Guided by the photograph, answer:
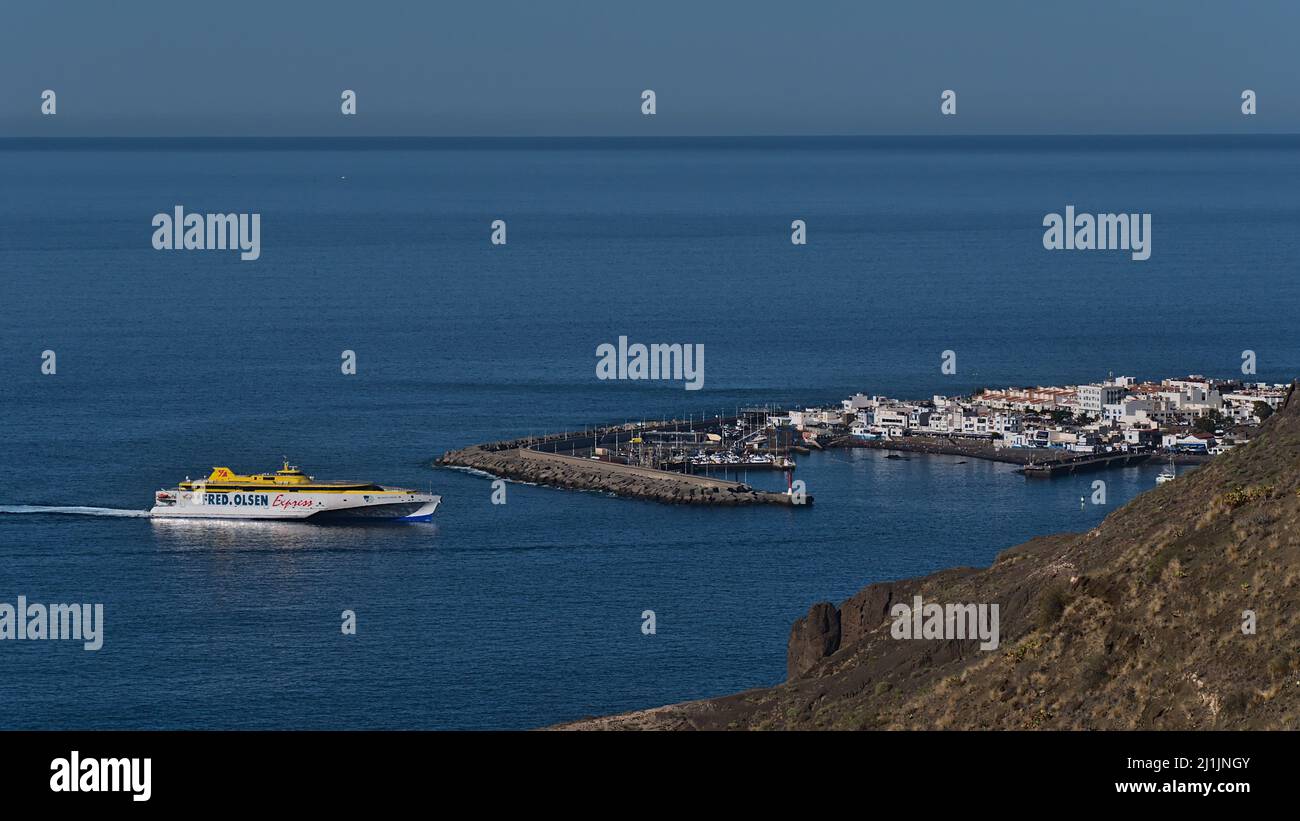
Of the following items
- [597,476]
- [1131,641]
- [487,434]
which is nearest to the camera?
[1131,641]

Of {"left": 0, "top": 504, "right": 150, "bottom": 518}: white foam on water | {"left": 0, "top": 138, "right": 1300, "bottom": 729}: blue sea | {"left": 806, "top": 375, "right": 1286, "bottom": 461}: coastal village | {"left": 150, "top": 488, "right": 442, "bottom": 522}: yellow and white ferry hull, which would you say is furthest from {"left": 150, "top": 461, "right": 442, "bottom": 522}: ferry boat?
{"left": 806, "top": 375, "right": 1286, "bottom": 461}: coastal village

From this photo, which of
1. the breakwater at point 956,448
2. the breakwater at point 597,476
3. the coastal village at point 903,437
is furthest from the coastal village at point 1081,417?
the breakwater at point 597,476

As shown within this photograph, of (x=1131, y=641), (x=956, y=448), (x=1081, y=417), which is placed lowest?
(x=1131, y=641)

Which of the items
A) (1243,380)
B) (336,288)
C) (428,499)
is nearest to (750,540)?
(428,499)

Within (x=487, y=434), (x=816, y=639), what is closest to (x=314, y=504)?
(x=487, y=434)

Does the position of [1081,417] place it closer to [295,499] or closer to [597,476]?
[597,476]
